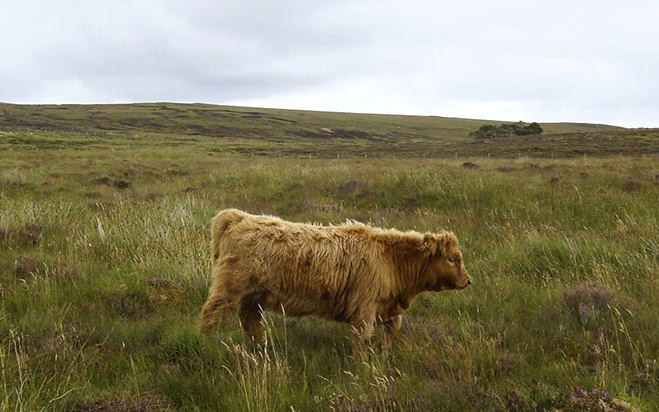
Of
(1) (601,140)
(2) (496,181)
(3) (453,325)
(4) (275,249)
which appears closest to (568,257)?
(3) (453,325)

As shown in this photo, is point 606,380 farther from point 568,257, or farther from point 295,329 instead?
point 568,257

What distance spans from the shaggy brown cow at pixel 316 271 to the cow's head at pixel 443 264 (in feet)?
0.04

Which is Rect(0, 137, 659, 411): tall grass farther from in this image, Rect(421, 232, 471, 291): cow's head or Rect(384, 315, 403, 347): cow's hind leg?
Rect(421, 232, 471, 291): cow's head

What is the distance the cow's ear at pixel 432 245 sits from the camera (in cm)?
492

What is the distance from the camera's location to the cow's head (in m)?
4.93

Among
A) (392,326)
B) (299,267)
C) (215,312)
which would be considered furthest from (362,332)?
(215,312)

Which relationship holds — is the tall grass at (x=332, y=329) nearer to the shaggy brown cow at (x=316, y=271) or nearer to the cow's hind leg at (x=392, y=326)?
the cow's hind leg at (x=392, y=326)

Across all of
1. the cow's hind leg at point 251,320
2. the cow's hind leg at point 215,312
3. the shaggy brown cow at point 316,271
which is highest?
the shaggy brown cow at point 316,271

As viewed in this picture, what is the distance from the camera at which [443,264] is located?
4.93 metres

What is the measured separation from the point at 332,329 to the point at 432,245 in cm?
145

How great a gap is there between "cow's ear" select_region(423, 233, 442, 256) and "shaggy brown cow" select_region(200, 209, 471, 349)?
0.01 metres

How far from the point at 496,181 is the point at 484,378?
35.0ft

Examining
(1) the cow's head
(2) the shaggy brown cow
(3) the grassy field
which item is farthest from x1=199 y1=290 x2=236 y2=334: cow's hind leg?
(1) the cow's head

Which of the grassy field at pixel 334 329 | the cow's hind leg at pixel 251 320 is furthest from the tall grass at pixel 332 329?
the cow's hind leg at pixel 251 320
